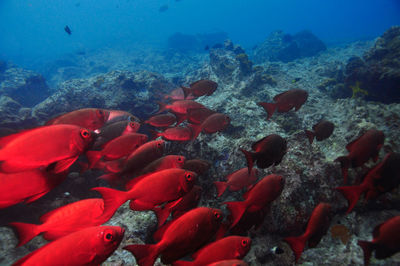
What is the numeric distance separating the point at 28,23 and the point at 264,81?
626 ft

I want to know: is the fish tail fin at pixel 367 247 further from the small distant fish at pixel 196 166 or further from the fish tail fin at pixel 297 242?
the small distant fish at pixel 196 166

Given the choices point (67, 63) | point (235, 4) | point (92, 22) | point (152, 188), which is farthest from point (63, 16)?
point (152, 188)

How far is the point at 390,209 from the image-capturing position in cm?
329

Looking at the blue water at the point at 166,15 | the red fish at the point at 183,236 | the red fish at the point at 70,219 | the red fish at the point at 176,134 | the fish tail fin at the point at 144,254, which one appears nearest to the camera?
the fish tail fin at the point at 144,254

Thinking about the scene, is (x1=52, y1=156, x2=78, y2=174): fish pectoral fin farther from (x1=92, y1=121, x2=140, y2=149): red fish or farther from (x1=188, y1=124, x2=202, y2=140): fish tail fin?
(x1=188, y1=124, x2=202, y2=140): fish tail fin

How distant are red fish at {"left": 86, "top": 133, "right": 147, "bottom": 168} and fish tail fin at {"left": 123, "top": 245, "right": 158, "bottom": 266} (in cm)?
162

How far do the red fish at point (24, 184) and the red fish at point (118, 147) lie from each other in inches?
30.1

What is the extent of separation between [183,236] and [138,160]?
1333 mm

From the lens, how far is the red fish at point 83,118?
110 inches

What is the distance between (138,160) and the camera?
2768mm

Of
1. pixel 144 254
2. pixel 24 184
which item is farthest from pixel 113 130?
pixel 144 254

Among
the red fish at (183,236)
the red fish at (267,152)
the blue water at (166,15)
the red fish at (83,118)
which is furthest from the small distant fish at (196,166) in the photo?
the blue water at (166,15)

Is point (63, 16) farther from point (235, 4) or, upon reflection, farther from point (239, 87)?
point (239, 87)

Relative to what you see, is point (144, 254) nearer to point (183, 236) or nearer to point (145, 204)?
point (183, 236)
